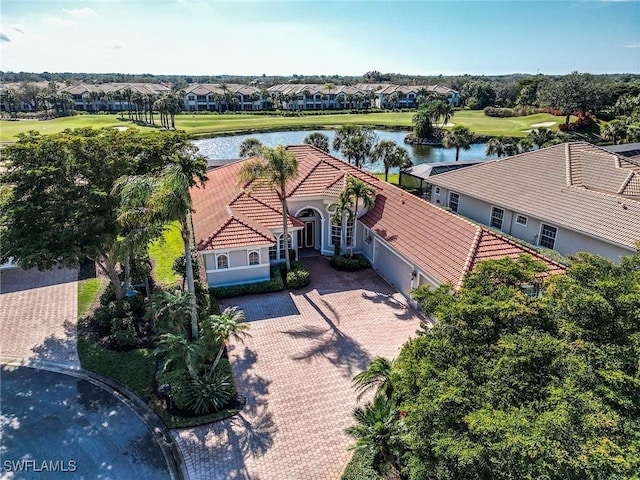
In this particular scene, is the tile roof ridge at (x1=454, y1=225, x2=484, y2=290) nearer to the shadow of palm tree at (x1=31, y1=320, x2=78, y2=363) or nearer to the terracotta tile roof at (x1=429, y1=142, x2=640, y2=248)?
the terracotta tile roof at (x1=429, y1=142, x2=640, y2=248)


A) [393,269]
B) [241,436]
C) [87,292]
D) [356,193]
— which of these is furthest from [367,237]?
[87,292]

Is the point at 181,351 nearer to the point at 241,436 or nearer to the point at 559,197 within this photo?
the point at 241,436

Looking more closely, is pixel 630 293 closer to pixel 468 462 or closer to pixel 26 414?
pixel 468 462

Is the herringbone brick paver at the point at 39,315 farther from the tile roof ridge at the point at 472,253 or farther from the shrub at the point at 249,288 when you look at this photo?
the tile roof ridge at the point at 472,253

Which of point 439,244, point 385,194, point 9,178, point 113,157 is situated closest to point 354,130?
point 385,194

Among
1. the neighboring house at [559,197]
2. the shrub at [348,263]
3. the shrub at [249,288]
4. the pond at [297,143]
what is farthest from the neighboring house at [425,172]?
the shrub at [249,288]

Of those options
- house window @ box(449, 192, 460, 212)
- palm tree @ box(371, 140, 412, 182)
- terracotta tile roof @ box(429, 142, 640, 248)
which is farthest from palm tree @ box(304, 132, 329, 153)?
house window @ box(449, 192, 460, 212)

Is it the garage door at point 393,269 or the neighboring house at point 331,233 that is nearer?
the neighboring house at point 331,233
